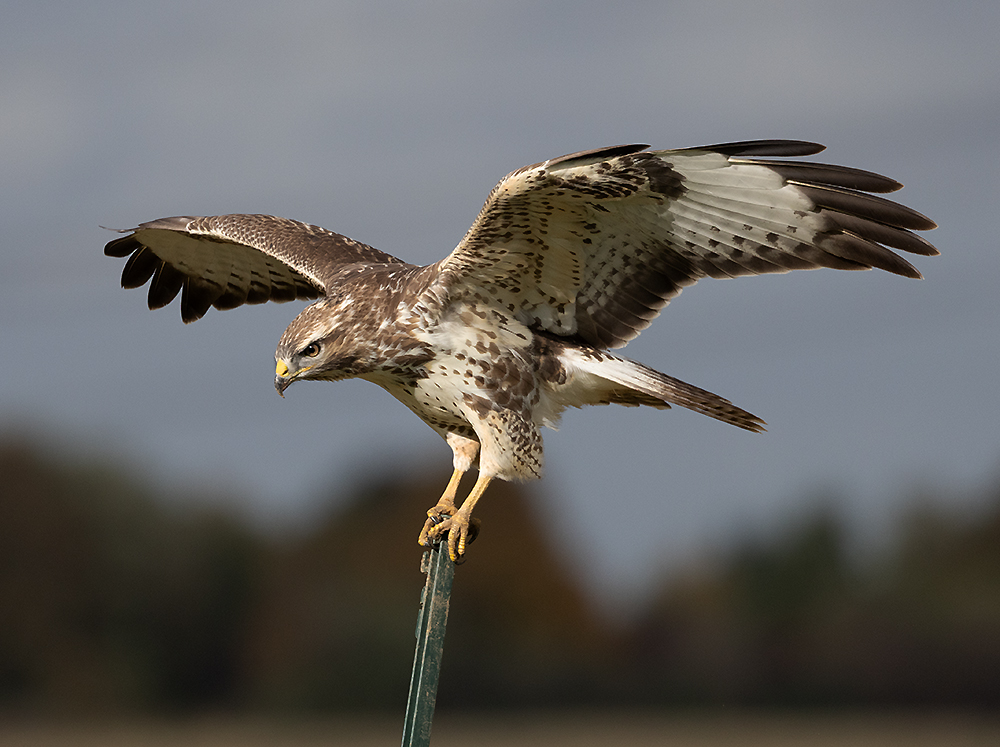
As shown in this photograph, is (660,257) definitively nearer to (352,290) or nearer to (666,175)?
(666,175)

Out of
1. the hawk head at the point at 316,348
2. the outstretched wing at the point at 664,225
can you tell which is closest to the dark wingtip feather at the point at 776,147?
the outstretched wing at the point at 664,225

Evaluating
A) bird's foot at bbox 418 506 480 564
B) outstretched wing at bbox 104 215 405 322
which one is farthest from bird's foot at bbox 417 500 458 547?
outstretched wing at bbox 104 215 405 322

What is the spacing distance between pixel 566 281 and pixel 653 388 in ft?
2.56

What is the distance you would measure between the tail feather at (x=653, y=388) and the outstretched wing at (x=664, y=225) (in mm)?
349

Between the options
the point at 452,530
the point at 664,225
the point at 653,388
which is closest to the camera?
the point at 452,530

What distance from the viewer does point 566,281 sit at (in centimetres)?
686

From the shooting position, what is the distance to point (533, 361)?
6859mm

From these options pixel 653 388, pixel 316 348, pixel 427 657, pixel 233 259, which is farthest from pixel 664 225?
pixel 233 259

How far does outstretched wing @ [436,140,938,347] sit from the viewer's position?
5.98m

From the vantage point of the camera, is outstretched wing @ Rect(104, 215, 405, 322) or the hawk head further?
outstretched wing @ Rect(104, 215, 405, 322)

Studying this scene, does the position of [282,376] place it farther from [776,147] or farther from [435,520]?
[776,147]

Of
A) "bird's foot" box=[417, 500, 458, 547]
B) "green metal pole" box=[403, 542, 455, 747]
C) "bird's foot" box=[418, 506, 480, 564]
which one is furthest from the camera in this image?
"bird's foot" box=[417, 500, 458, 547]

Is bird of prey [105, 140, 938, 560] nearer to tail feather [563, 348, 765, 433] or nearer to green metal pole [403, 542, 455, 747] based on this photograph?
tail feather [563, 348, 765, 433]

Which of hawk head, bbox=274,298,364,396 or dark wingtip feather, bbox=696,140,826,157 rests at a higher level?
dark wingtip feather, bbox=696,140,826,157
